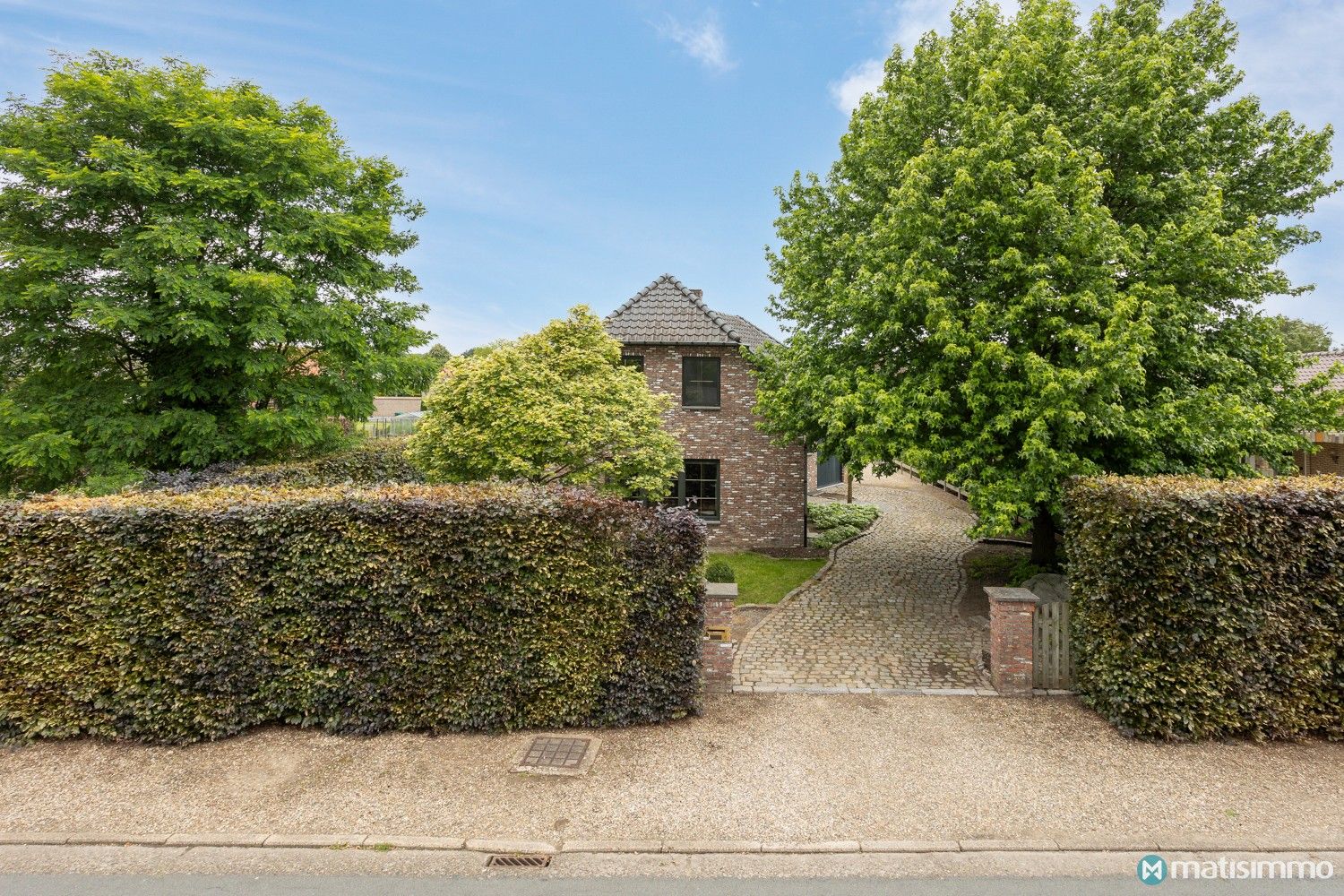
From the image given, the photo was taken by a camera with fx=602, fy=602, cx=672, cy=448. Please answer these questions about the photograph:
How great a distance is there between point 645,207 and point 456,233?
597cm

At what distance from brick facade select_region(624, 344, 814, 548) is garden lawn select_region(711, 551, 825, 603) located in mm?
956

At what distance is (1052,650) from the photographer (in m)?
8.13

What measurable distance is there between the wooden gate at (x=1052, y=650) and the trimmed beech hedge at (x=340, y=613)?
480 cm

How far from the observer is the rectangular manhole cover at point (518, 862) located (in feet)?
16.3

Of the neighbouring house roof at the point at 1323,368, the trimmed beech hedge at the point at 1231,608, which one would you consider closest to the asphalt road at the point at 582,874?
the trimmed beech hedge at the point at 1231,608

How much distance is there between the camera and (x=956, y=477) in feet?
33.2

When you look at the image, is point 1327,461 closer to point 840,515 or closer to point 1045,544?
point 1045,544

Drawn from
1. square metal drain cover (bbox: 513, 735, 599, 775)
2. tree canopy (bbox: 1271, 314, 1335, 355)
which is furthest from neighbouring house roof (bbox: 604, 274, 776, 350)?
tree canopy (bbox: 1271, 314, 1335, 355)

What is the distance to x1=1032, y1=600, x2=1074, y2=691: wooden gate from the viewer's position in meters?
8.06

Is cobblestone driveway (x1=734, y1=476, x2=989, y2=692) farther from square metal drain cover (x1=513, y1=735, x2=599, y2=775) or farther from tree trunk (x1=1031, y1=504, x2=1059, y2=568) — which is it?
square metal drain cover (x1=513, y1=735, x2=599, y2=775)

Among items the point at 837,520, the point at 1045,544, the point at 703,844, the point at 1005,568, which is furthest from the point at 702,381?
the point at 703,844

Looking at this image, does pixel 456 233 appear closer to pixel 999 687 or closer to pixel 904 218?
pixel 904 218

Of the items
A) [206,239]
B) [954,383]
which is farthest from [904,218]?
[206,239]

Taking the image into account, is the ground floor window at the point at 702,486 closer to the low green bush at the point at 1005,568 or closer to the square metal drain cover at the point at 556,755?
the low green bush at the point at 1005,568
